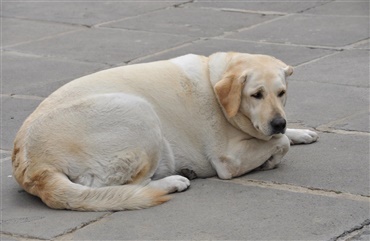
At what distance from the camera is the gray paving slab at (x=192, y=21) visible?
11391mm

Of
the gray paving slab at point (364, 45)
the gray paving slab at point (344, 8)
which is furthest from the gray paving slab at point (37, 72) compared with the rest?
the gray paving slab at point (344, 8)

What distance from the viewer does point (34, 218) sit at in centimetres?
562

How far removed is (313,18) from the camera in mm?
11727

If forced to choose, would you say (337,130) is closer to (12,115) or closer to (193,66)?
(193,66)

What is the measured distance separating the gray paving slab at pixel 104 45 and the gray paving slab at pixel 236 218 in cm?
431

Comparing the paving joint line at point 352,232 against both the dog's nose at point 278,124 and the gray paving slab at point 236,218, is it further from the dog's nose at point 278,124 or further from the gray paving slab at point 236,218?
the dog's nose at point 278,124

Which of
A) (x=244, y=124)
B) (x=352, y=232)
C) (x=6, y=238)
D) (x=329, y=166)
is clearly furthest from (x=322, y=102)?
(x=6, y=238)

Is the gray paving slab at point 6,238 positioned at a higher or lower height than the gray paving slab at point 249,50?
higher

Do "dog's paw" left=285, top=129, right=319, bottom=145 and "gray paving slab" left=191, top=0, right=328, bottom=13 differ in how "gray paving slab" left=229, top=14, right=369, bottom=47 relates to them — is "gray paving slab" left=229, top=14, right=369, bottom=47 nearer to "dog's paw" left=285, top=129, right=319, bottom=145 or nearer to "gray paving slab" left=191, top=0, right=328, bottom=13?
"gray paving slab" left=191, top=0, right=328, bottom=13

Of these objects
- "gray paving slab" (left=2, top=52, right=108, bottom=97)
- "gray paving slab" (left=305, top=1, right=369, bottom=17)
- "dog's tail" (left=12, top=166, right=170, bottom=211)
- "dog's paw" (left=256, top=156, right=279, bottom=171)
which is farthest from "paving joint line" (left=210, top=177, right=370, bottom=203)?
"gray paving slab" (left=305, top=1, right=369, bottom=17)

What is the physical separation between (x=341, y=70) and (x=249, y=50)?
4.48 ft

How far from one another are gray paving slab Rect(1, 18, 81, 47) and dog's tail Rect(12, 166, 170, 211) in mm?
5746

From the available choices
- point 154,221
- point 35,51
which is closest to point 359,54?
point 35,51

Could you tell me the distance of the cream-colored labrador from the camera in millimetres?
5730
